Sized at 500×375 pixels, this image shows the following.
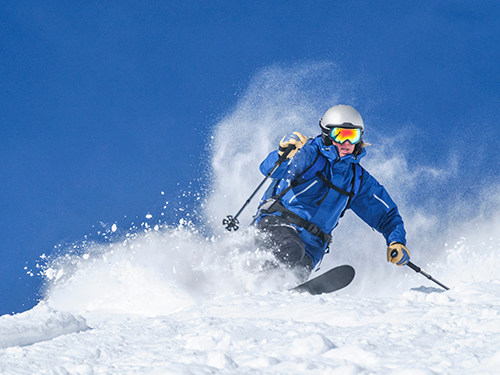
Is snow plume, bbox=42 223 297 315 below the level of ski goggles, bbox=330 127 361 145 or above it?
below

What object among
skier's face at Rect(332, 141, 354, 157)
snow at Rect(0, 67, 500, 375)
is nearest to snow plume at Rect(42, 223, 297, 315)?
snow at Rect(0, 67, 500, 375)

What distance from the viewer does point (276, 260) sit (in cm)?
572

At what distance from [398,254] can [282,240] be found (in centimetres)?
162

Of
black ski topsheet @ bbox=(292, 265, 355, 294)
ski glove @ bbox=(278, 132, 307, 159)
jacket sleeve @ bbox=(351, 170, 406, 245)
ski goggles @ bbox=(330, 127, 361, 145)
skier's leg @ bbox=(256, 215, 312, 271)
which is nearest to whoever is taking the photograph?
black ski topsheet @ bbox=(292, 265, 355, 294)

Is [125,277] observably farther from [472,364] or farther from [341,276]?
[472,364]

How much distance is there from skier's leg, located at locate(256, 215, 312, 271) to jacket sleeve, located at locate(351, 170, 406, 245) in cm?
135

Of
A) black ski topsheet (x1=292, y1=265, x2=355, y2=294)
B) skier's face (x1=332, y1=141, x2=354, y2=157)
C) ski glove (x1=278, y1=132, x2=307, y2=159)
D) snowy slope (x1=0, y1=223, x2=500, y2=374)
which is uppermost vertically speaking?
skier's face (x1=332, y1=141, x2=354, y2=157)

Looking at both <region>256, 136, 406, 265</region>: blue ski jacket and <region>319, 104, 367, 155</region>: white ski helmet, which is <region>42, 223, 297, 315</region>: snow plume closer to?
<region>256, 136, 406, 265</region>: blue ski jacket

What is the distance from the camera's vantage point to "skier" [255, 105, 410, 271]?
596 cm

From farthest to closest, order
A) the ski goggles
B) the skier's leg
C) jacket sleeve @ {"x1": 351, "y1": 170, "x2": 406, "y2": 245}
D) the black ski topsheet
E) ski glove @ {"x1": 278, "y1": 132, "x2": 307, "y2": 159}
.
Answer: jacket sleeve @ {"x1": 351, "y1": 170, "x2": 406, "y2": 245} → the ski goggles → ski glove @ {"x1": 278, "y1": 132, "x2": 307, "y2": 159} → the skier's leg → the black ski topsheet

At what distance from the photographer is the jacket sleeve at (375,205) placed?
6.73 metres

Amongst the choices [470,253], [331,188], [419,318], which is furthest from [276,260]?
[470,253]

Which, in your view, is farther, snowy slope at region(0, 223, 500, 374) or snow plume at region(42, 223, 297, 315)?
snow plume at region(42, 223, 297, 315)

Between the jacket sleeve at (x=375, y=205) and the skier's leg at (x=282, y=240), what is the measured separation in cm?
135
